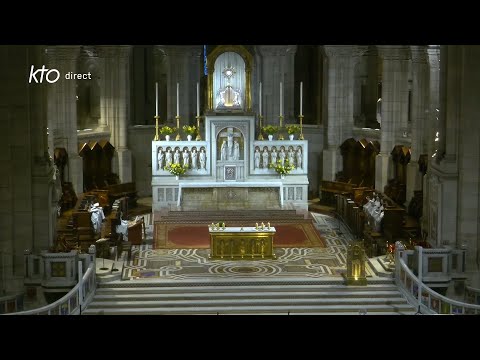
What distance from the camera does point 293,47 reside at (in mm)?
38344

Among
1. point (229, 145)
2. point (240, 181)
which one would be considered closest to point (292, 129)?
point (229, 145)

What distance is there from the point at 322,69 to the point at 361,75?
60.1 inches

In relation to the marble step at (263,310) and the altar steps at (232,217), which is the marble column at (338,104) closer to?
the altar steps at (232,217)

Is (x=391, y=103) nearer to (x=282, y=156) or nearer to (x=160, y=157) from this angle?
(x=282, y=156)

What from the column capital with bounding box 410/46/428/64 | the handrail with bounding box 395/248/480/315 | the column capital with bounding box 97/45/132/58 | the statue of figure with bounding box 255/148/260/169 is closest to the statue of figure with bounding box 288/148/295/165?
the statue of figure with bounding box 255/148/260/169

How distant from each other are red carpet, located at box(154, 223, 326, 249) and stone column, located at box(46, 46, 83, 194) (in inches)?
151

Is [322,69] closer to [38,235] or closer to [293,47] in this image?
[293,47]

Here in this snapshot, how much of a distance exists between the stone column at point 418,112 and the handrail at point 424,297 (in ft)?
27.0

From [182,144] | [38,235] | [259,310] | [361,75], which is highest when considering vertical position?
[361,75]

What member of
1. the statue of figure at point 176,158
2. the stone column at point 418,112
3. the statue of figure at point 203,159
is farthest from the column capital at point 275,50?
the stone column at point 418,112

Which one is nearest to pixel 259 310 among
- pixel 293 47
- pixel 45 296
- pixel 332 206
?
pixel 45 296

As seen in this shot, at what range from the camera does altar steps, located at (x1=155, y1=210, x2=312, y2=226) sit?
3219 cm

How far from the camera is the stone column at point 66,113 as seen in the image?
33812 mm

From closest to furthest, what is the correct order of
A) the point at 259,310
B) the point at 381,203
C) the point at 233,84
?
the point at 259,310 < the point at 381,203 < the point at 233,84
